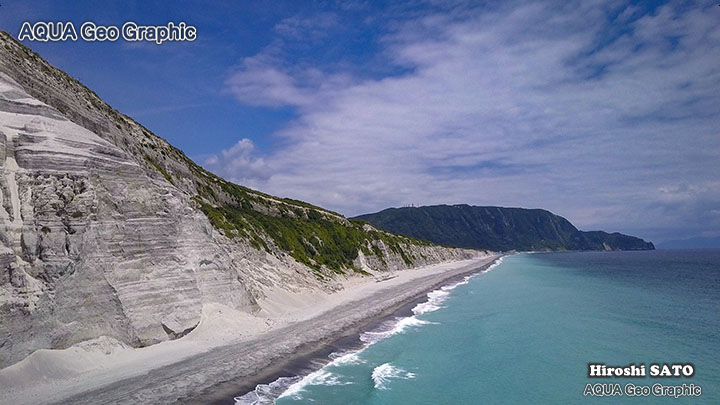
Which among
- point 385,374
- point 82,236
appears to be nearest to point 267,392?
point 385,374

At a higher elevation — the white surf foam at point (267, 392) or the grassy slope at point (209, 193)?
the grassy slope at point (209, 193)

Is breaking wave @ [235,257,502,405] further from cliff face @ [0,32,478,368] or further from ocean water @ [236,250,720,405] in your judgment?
cliff face @ [0,32,478,368]

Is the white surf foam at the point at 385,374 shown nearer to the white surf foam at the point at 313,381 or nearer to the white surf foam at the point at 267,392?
the white surf foam at the point at 313,381

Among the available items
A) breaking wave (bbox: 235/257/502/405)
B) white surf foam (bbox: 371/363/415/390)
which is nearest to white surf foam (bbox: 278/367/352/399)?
breaking wave (bbox: 235/257/502/405)

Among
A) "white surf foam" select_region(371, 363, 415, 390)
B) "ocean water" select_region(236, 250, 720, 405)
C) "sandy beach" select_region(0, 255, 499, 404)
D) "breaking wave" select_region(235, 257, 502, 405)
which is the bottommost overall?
"ocean water" select_region(236, 250, 720, 405)

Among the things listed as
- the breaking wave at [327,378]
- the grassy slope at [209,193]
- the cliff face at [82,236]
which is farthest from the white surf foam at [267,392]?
the grassy slope at [209,193]

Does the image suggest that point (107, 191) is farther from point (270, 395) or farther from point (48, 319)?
point (270, 395)

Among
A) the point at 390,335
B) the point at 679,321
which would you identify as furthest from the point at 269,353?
the point at 679,321
